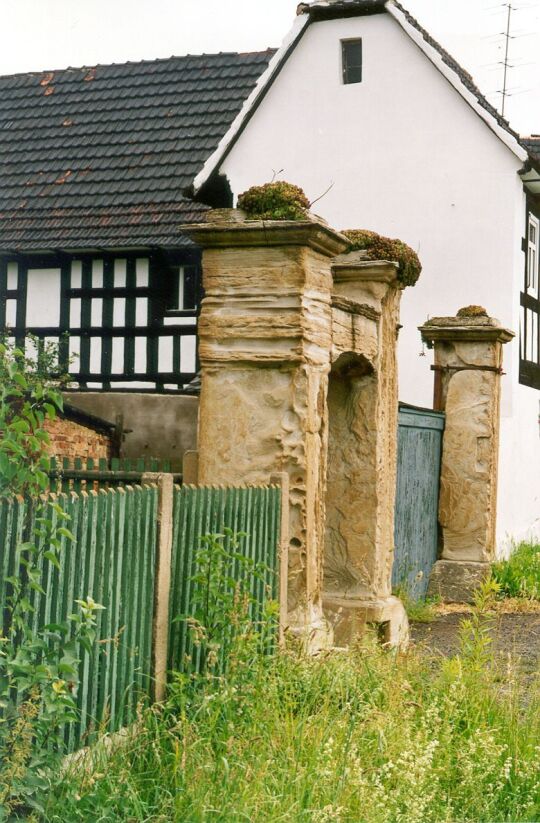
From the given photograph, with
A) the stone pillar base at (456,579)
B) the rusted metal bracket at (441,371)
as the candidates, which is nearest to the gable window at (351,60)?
the rusted metal bracket at (441,371)

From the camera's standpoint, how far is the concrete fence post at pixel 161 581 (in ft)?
16.3

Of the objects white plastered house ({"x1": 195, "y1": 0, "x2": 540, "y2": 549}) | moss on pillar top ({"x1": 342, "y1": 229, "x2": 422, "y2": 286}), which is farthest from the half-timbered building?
moss on pillar top ({"x1": 342, "y1": 229, "x2": 422, "y2": 286})

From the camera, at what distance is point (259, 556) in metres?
6.11

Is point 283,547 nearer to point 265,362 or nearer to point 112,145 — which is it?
point 265,362

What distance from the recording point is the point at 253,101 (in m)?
18.1

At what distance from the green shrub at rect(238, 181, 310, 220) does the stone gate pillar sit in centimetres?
585

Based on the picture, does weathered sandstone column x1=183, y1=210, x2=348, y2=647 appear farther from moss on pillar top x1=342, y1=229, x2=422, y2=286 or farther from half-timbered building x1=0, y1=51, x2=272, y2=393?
half-timbered building x1=0, y1=51, x2=272, y2=393

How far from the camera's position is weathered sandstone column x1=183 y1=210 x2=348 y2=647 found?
6266mm

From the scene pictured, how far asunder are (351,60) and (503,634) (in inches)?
412

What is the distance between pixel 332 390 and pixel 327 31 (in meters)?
11.0

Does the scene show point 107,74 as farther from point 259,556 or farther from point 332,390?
point 259,556

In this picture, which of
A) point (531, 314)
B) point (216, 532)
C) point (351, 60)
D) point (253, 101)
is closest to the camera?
point (216, 532)

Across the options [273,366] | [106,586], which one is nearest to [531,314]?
[273,366]

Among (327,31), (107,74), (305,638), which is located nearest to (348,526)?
(305,638)
